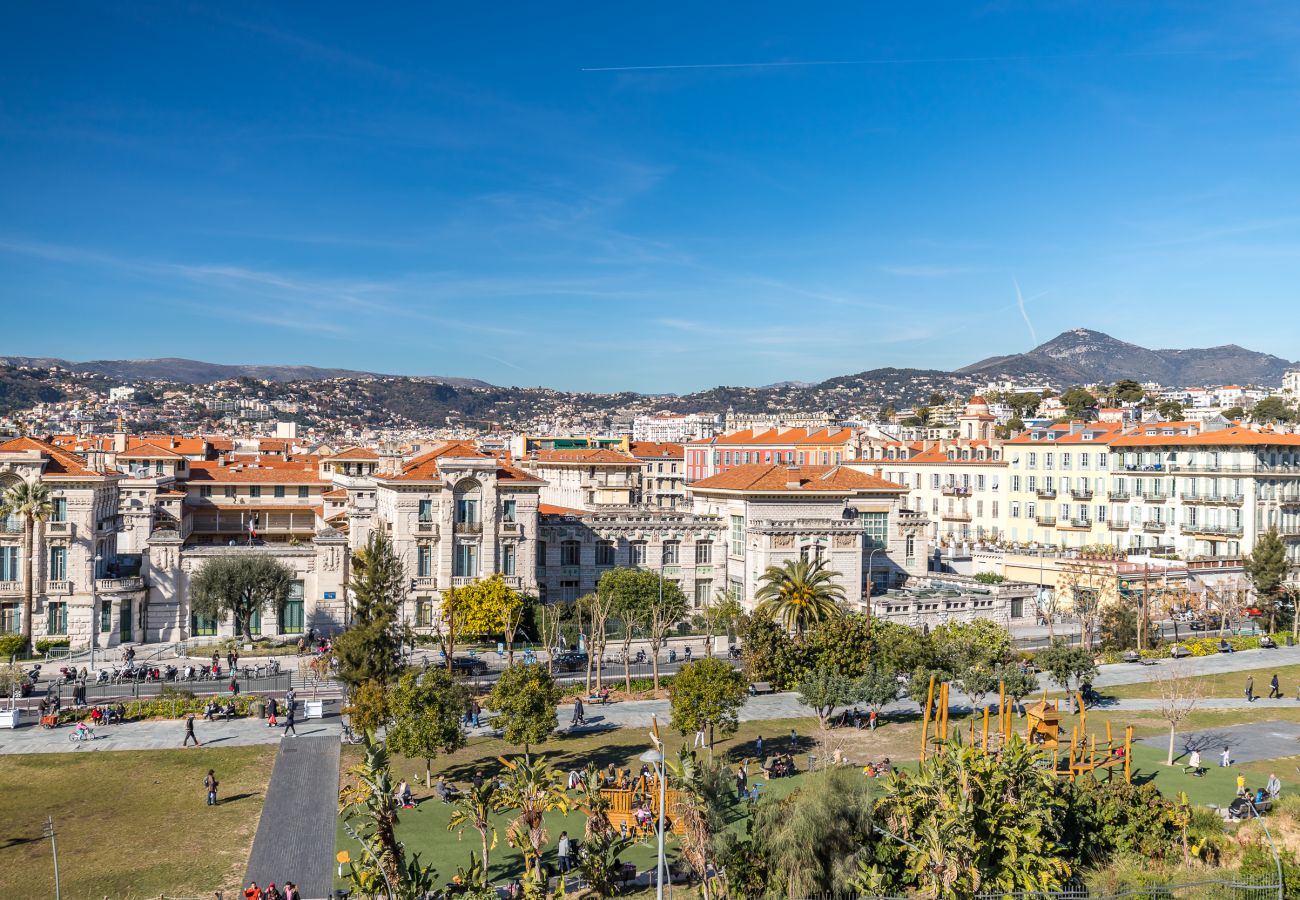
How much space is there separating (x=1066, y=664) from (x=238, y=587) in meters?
38.3

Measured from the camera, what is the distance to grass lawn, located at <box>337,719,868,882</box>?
27719mm

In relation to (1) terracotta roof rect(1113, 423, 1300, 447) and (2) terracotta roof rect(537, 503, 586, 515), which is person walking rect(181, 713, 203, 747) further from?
(1) terracotta roof rect(1113, 423, 1300, 447)

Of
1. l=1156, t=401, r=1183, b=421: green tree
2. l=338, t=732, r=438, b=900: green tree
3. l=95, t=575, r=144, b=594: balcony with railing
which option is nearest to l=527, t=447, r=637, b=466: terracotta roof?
l=95, t=575, r=144, b=594: balcony with railing

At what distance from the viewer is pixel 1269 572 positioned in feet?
209

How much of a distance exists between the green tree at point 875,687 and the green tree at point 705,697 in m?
5.92

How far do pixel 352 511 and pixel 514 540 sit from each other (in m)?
9.63

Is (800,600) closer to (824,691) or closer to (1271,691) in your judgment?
(824,691)

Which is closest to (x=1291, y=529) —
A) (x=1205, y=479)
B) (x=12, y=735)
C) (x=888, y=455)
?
(x=1205, y=479)

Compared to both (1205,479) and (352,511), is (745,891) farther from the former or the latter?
(1205,479)

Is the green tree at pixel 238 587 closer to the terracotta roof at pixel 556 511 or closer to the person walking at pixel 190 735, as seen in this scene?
the person walking at pixel 190 735

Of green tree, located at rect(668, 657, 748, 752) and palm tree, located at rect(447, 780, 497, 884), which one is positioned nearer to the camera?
palm tree, located at rect(447, 780, 497, 884)

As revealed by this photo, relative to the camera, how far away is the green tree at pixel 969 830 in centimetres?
2450

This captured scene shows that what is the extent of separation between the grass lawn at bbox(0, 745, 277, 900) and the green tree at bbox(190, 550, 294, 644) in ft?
57.5

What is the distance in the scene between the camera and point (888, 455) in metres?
95.9
